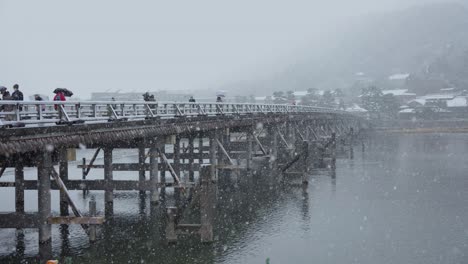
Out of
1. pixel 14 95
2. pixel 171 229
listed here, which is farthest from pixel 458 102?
pixel 14 95

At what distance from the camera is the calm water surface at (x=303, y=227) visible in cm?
1819

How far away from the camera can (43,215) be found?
15.9 m

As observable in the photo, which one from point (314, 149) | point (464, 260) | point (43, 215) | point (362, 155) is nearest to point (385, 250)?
point (464, 260)

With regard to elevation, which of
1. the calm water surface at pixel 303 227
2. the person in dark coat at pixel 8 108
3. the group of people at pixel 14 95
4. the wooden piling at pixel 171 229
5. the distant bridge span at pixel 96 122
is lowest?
the calm water surface at pixel 303 227

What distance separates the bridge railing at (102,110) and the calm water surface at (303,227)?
4.85m

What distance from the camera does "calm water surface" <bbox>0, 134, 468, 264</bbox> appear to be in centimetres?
1819

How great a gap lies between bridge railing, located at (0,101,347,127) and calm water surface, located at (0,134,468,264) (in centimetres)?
485

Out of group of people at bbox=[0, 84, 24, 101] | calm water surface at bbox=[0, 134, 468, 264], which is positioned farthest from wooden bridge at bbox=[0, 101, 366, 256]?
calm water surface at bbox=[0, 134, 468, 264]

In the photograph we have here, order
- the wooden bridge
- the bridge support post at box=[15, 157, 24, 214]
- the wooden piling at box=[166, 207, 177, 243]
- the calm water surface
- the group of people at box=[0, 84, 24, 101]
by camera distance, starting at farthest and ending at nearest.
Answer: the bridge support post at box=[15, 157, 24, 214] < the wooden piling at box=[166, 207, 177, 243] < the calm water surface < the group of people at box=[0, 84, 24, 101] < the wooden bridge

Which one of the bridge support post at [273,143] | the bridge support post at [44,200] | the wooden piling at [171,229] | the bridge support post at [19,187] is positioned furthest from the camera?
the bridge support post at [273,143]

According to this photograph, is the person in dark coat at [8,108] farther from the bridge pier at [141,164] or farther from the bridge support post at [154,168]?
the bridge support post at [154,168]

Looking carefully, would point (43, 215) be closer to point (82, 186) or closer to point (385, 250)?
point (82, 186)

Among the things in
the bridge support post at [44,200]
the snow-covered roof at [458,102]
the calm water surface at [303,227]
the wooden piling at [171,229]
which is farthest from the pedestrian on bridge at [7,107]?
the snow-covered roof at [458,102]

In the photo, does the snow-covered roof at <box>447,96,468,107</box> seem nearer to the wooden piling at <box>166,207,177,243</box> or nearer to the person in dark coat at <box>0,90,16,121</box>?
the wooden piling at <box>166,207,177,243</box>
